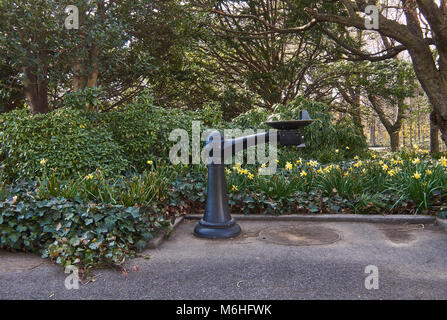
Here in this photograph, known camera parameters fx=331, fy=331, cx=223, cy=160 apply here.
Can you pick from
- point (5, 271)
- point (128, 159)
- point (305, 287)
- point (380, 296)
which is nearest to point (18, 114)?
point (128, 159)

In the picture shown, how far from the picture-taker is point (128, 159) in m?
5.47

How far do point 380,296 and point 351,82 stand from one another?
424 inches

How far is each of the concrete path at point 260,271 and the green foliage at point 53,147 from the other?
6.65 feet

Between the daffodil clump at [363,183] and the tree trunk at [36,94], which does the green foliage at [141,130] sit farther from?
the tree trunk at [36,94]

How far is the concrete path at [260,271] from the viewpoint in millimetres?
2107

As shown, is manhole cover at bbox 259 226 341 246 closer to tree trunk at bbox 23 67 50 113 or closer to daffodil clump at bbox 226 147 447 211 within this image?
daffodil clump at bbox 226 147 447 211

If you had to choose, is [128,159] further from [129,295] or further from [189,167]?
[129,295]

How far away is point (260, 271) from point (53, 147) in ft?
Result: 12.2

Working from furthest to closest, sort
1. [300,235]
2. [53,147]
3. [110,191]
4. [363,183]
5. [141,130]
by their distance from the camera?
[141,130] < [53,147] < [363,183] < [110,191] < [300,235]

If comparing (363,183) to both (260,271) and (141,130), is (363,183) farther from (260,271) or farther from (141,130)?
(141,130)

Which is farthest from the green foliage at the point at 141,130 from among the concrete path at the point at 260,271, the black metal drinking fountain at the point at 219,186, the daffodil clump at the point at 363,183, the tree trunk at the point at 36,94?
the concrete path at the point at 260,271

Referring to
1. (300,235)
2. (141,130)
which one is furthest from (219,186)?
(141,130)

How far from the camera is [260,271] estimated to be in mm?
2414

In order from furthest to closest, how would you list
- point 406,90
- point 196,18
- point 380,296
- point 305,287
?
point 406,90 → point 196,18 → point 305,287 → point 380,296
